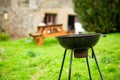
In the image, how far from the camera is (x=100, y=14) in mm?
12102

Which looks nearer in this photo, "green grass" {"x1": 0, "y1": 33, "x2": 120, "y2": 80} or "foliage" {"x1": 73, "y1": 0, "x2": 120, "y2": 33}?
"green grass" {"x1": 0, "y1": 33, "x2": 120, "y2": 80}

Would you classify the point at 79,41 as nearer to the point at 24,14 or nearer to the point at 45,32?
the point at 45,32

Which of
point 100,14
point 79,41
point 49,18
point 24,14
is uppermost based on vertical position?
point 79,41

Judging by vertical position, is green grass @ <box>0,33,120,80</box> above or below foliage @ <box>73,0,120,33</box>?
below

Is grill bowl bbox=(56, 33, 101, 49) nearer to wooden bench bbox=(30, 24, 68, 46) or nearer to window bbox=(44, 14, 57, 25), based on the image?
wooden bench bbox=(30, 24, 68, 46)

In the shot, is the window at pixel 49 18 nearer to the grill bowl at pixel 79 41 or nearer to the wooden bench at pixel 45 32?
the wooden bench at pixel 45 32

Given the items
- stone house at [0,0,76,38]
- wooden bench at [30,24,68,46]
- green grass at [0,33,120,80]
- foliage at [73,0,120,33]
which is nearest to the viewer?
green grass at [0,33,120,80]

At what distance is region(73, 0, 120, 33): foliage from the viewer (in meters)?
11.9

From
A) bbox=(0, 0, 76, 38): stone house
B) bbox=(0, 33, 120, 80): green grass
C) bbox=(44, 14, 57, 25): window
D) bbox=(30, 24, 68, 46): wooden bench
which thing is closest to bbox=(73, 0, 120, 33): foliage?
bbox=(30, 24, 68, 46): wooden bench

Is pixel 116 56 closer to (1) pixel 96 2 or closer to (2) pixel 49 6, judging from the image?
(1) pixel 96 2

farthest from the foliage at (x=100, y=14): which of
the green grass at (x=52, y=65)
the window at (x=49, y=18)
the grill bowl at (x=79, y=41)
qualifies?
the grill bowl at (x=79, y=41)

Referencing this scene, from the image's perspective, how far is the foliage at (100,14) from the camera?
11.9 m

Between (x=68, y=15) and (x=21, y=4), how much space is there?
3.78 metres

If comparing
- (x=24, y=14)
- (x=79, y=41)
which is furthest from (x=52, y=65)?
(x=24, y=14)
